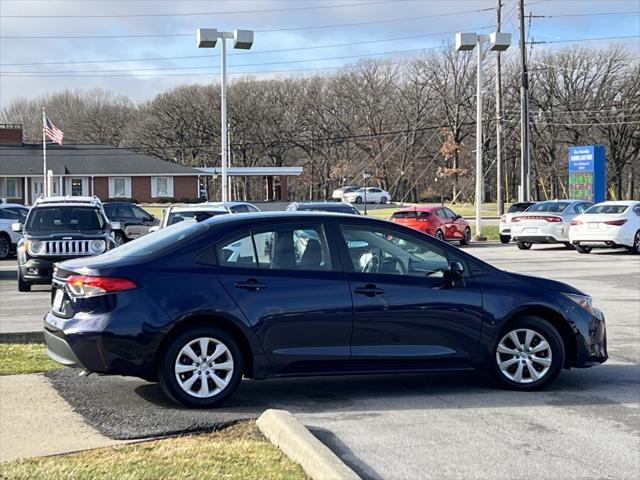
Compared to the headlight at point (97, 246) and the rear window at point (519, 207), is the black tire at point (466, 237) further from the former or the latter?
Answer: the headlight at point (97, 246)

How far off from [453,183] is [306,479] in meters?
73.1

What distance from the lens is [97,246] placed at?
1669 centimetres

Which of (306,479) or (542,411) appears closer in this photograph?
(306,479)

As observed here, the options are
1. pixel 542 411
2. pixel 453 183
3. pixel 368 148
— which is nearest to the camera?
pixel 542 411

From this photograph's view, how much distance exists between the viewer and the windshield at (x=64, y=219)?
1732 cm

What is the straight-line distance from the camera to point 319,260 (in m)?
7.45

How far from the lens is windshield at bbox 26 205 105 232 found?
17.3 m

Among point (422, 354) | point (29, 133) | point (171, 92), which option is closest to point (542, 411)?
point (422, 354)

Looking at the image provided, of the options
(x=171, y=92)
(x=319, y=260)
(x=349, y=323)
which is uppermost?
(x=171, y=92)

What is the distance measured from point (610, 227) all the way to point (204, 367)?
804 inches

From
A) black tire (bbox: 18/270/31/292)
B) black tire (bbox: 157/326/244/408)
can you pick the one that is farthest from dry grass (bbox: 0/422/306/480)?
black tire (bbox: 18/270/31/292)

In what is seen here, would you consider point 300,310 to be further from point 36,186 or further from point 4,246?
point 36,186

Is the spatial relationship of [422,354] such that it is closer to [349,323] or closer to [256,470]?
[349,323]

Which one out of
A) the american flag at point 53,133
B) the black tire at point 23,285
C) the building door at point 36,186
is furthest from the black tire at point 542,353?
the building door at point 36,186
